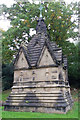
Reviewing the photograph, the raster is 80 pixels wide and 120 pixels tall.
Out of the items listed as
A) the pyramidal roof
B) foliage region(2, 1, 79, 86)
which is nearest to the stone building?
the pyramidal roof

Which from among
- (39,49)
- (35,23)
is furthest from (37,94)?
(35,23)

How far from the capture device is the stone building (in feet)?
40.4

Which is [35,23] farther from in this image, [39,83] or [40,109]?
[40,109]

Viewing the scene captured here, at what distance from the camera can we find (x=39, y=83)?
1338cm

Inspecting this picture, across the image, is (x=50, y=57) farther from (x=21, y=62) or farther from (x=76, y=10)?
(x=76, y=10)

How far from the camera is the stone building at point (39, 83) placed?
12.3 meters

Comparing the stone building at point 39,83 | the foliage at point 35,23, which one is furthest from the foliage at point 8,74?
the stone building at point 39,83

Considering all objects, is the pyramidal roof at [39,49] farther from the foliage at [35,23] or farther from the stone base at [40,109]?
the foliage at [35,23]

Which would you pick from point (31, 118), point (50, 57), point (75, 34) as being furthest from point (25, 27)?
point (31, 118)

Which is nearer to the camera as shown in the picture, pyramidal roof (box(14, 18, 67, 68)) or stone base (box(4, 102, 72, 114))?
stone base (box(4, 102, 72, 114))

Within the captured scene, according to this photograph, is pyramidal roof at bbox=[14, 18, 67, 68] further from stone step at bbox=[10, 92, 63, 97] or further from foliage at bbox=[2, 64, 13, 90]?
foliage at bbox=[2, 64, 13, 90]

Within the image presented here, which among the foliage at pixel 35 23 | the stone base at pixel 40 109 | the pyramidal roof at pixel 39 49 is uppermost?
the foliage at pixel 35 23

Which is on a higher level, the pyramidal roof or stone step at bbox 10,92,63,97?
the pyramidal roof

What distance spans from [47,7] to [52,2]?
148 centimetres
